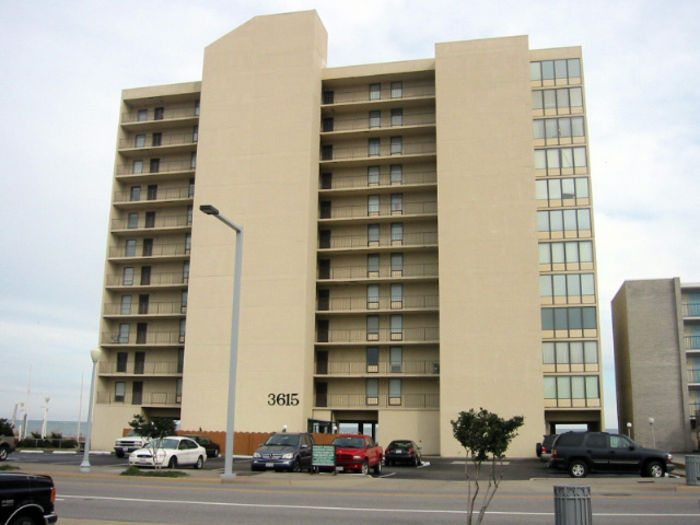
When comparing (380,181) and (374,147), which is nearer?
(380,181)

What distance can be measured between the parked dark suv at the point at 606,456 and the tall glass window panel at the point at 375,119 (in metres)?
33.8

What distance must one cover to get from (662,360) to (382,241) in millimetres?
25607

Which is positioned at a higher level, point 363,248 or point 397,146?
point 397,146

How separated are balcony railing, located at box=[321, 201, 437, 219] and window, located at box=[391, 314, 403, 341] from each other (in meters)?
7.93

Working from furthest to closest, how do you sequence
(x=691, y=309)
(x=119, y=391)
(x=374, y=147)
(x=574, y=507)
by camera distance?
(x=691, y=309) < (x=374, y=147) < (x=119, y=391) < (x=574, y=507)

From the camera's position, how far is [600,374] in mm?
47219

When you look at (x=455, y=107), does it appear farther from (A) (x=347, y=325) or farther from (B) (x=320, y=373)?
(B) (x=320, y=373)

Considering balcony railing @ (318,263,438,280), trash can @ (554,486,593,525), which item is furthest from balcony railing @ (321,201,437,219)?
trash can @ (554,486,593,525)

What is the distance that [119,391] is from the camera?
55625 mm

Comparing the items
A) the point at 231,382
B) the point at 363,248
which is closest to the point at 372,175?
the point at 363,248

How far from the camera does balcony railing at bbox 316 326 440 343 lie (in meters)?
51.3

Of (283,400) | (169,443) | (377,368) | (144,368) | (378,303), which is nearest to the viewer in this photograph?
(169,443)

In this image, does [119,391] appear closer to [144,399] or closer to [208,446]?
[144,399]

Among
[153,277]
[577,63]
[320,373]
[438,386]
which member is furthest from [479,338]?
[153,277]
